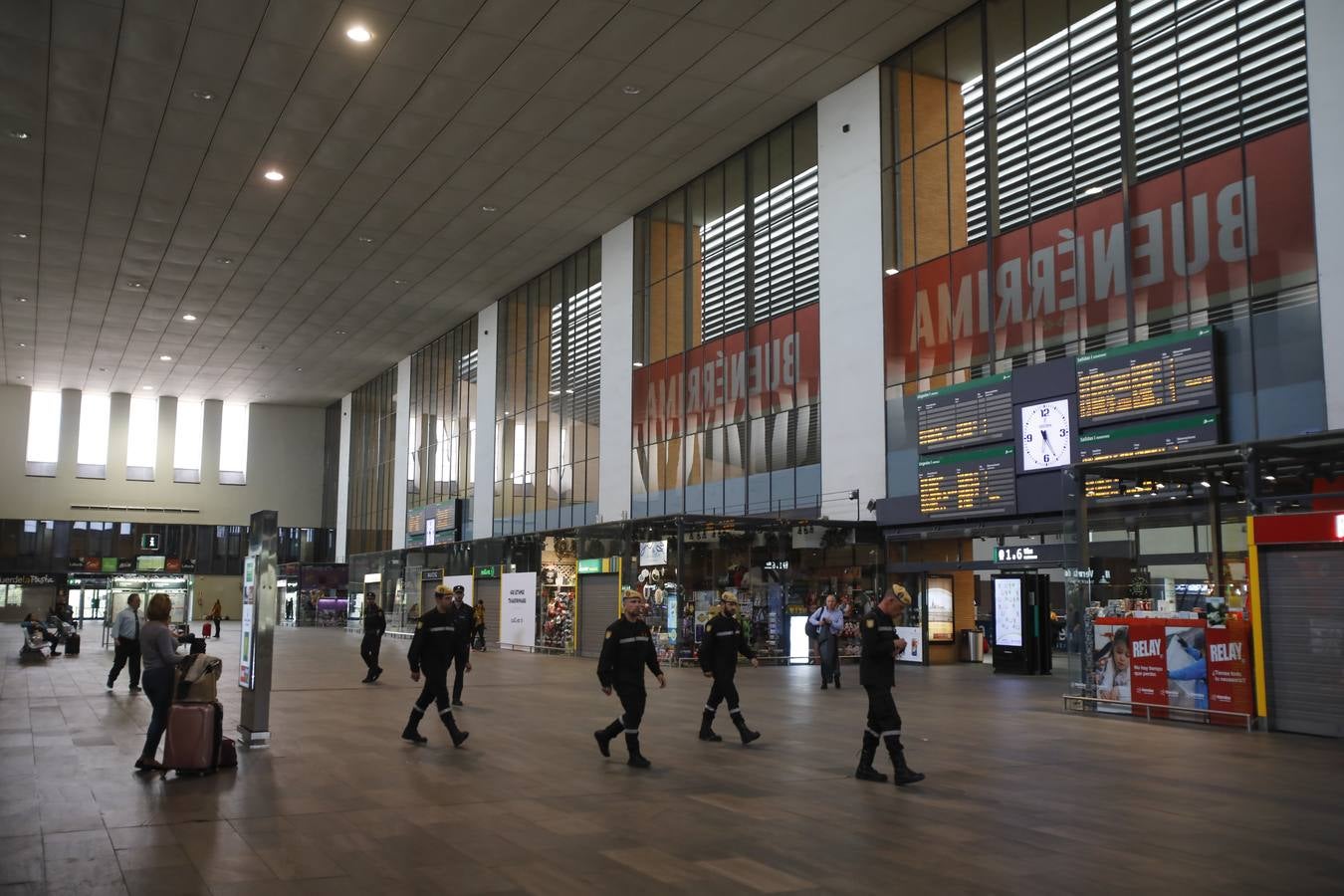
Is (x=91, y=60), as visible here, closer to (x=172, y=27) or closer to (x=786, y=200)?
(x=172, y=27)

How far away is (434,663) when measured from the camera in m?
11.0

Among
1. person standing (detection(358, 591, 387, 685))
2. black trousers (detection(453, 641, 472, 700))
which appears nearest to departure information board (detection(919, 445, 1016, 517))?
black trousers (detection(453, 641, 472, 700))

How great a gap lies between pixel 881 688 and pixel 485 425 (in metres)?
32.2

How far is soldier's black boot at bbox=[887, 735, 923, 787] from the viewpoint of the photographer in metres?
8.63

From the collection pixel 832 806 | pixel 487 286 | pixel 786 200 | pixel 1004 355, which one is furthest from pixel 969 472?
pixel 487 286

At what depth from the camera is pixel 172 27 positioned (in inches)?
768

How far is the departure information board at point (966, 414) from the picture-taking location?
63.1ft

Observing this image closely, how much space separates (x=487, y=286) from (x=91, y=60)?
17.6 meters

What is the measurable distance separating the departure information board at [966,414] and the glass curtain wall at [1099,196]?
1.02ft

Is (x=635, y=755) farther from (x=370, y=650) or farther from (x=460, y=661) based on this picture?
(x=370, y=650)

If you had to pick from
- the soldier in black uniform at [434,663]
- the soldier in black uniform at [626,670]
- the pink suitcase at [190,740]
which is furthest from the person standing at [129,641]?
the soldier in black uniform at [626,670]

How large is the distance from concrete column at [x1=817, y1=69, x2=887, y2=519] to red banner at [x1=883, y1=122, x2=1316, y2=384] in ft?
2.16

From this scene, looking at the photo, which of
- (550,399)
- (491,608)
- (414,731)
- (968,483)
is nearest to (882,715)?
(414,731)

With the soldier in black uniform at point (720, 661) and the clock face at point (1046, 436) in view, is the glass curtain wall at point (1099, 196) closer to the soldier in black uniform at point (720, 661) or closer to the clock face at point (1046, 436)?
the clock face at point (1046, 436)
